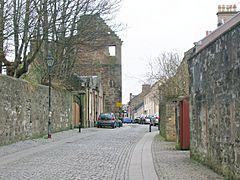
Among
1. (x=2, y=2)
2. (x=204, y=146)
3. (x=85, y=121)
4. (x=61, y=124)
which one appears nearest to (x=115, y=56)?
(x=85, y=121)

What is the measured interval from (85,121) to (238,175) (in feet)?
108

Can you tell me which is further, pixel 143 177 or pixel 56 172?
pixel 56 172

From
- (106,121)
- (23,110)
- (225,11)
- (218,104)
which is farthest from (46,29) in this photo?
(106,121)

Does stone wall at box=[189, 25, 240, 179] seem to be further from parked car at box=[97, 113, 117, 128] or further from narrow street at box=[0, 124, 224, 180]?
parked car at box=[97, 113, 117, 128]

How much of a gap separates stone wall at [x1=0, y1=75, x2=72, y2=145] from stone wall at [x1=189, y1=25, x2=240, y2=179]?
8.60 meters

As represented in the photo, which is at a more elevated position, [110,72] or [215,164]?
[110,72]

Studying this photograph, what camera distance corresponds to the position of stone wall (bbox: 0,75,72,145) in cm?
1739

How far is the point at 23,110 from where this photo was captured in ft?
66.0

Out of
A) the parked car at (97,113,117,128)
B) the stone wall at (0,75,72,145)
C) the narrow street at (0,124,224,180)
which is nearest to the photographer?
the narrow street at (0,124,224,180)

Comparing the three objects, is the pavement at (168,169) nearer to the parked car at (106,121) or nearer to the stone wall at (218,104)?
the stone wall at (218,104)

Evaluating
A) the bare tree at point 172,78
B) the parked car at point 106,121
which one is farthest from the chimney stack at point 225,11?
the parked car at point 106,121

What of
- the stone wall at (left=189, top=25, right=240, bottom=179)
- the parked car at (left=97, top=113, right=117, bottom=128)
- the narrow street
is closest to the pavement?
the narrow street

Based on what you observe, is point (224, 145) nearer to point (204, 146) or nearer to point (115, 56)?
point (204, 146)

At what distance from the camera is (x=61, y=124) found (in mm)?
29766
